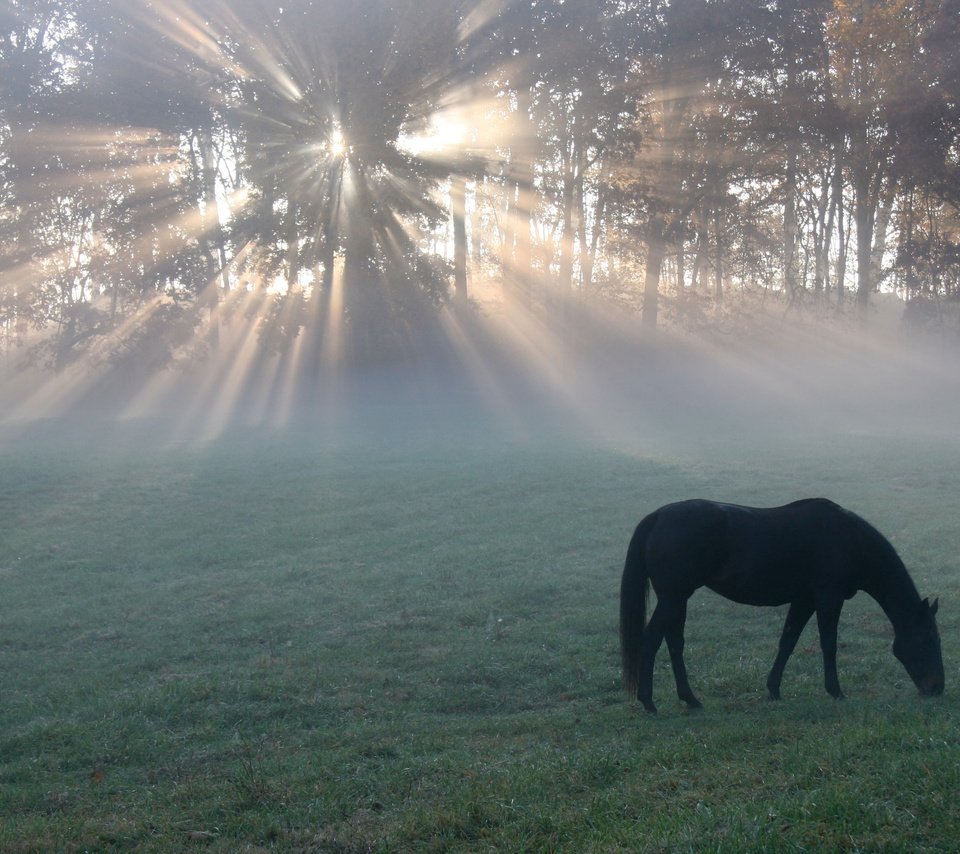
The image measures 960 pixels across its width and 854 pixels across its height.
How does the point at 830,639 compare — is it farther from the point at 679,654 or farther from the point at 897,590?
the point at 679,654

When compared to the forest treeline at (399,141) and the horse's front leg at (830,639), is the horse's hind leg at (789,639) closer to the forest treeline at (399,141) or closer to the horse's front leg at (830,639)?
the horse's front leg at (830,639)

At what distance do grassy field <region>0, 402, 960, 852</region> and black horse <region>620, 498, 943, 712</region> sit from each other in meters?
0.38

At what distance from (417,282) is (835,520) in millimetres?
33370

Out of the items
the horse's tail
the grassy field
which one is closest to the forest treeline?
the grassy field

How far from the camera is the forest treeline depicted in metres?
37.0

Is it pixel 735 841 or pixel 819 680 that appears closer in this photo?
pixel 735 841

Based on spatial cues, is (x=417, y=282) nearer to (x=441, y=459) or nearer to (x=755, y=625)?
(x=441, y=459)

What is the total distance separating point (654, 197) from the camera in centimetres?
4112

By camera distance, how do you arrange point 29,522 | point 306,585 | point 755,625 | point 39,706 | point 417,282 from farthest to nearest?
point 417,282 → point 29,522 → point 306,585 → point 755,625 → point 39,706

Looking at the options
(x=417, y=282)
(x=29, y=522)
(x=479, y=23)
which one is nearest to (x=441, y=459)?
(x=29, y=522)

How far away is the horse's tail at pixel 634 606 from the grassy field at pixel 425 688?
11.9 inches

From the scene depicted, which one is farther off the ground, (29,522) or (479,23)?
(479,23)

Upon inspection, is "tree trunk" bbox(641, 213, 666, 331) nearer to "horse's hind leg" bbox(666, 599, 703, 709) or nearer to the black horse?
the black horse

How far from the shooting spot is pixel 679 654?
7301 millimetres
